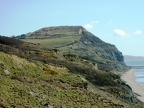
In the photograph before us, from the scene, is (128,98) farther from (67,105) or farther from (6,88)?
(6,88)

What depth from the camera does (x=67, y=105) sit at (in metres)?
51.1

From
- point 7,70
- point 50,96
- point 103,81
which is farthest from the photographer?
point 103,81

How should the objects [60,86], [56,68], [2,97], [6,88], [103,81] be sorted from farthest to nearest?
[103,81] → [56,68] → [60,86] → [6,88] → [2,97]

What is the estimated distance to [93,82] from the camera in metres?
85.4

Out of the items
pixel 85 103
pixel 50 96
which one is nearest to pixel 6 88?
pixel 50 96

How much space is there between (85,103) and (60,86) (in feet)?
29.4

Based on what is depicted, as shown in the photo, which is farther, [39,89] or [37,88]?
[37,88]

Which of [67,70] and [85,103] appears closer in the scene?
[85,103]

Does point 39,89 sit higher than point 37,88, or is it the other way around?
point 37,88

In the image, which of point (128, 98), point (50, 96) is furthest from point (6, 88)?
point (128, 98)

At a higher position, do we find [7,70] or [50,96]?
[7,70]

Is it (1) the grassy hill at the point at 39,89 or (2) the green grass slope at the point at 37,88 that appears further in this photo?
(1) the grassy hill at the point at 39,89

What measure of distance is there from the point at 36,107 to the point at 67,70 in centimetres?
4136

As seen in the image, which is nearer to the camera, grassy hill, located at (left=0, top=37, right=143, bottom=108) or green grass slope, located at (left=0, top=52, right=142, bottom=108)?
green grass slope, located at (left=0, top=52, right=142, bottom=108)
